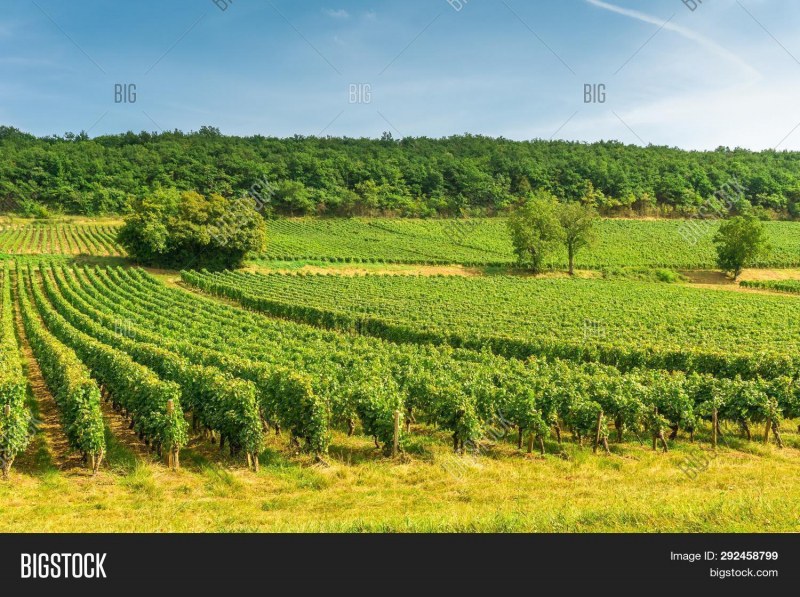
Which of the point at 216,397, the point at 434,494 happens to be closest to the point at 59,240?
the point at 216,397

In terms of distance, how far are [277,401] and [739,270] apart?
3041 inches

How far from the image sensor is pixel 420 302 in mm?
47750

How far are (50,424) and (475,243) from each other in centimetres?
8580

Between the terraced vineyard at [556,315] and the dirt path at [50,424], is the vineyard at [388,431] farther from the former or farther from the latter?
the terraced vineyard at [556,315]

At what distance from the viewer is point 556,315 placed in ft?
135

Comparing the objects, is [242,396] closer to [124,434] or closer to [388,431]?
[388,431]

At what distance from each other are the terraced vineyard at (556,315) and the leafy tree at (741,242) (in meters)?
15.9

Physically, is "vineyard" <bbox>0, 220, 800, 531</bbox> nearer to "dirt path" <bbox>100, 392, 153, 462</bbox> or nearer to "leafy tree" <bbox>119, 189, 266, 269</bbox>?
"dirt path" <bbox>100, 392, 153, 462</bbox>

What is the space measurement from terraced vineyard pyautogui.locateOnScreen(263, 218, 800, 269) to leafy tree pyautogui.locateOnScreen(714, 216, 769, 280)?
8539mm

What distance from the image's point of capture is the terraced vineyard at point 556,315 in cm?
2894

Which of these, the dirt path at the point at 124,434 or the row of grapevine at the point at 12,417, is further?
the dirt path at the point at 124,434

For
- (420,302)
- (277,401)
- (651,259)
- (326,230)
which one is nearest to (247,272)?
(420,302)

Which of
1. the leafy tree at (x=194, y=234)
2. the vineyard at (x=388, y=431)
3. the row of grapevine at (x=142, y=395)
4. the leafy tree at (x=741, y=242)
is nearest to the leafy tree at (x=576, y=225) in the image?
the leafy tree at (x=741, y=242)

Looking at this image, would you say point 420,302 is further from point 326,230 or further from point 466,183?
point 466,183
